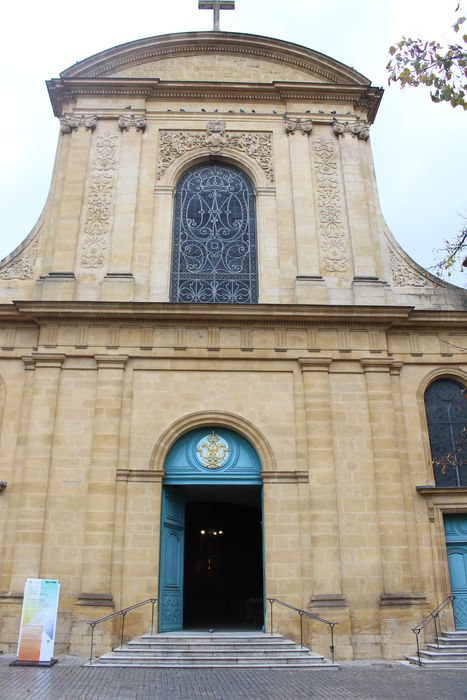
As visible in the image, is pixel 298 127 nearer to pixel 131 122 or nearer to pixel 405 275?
pixel 131 122

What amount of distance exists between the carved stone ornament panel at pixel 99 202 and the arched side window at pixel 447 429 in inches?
342

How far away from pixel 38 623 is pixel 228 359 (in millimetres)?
6554

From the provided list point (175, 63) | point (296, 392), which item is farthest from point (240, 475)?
point (175, 63)

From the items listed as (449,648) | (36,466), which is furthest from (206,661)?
(36,466)

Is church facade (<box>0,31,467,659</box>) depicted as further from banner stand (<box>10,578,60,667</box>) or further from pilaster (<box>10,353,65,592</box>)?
banner stand (<box>10,578,60,667</box>)

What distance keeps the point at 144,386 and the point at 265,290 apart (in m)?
3.79

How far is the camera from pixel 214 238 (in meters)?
15.9

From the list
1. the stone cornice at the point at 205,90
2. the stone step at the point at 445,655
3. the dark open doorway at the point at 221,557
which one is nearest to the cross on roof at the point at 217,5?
the stone cornice at the point at 205,90

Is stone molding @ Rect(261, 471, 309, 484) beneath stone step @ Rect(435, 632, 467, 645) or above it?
above

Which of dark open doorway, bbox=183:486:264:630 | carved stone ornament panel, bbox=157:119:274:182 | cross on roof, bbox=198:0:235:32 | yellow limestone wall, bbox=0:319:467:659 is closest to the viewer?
yellow limestone wall, bbox=0:319:467:659

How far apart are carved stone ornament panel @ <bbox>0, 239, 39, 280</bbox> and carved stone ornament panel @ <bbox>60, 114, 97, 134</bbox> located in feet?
11.9

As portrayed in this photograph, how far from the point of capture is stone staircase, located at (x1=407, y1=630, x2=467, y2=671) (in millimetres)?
11008

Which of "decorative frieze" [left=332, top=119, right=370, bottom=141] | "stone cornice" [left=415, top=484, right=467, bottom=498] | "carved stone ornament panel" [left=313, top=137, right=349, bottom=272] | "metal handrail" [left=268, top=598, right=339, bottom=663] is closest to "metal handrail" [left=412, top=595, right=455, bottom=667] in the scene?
"metal handrail" [left=268, top=598, right=339, bottom=663]

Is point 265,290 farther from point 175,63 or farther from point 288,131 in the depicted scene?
point 175,63
